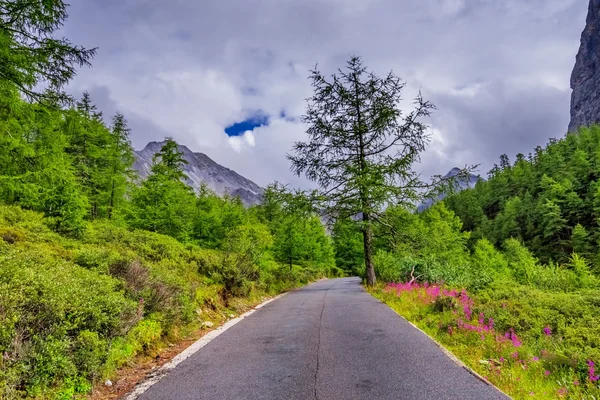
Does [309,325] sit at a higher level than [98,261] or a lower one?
lower

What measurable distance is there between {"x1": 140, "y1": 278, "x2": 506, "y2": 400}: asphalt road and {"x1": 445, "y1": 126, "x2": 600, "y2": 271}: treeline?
121 ft

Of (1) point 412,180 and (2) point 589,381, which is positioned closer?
(2) point 589,381

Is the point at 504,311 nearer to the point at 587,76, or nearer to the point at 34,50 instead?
the point at 34,50

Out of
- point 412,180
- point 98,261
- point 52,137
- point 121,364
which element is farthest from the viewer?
point 412,180

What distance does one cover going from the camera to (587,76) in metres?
175

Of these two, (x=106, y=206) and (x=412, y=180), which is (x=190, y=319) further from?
(x=106, y=206)

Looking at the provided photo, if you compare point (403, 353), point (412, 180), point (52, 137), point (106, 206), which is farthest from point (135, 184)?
point (403, 353)

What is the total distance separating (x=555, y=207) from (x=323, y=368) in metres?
63.7

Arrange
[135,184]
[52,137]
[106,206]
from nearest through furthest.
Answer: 1. [52,137]
2. [106,206]
3. [135,184]

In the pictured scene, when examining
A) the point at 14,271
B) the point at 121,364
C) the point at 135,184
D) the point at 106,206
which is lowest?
the point at 121,364

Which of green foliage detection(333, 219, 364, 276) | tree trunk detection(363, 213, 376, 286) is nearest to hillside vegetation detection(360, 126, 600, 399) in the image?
tree trunk detection(363, 213, 376, 286)

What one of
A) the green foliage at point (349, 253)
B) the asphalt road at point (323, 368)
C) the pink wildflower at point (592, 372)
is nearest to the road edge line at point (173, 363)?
the asphalt road at point (323, 368)

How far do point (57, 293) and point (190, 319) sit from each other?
390 centimetres

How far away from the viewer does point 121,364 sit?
475cm
